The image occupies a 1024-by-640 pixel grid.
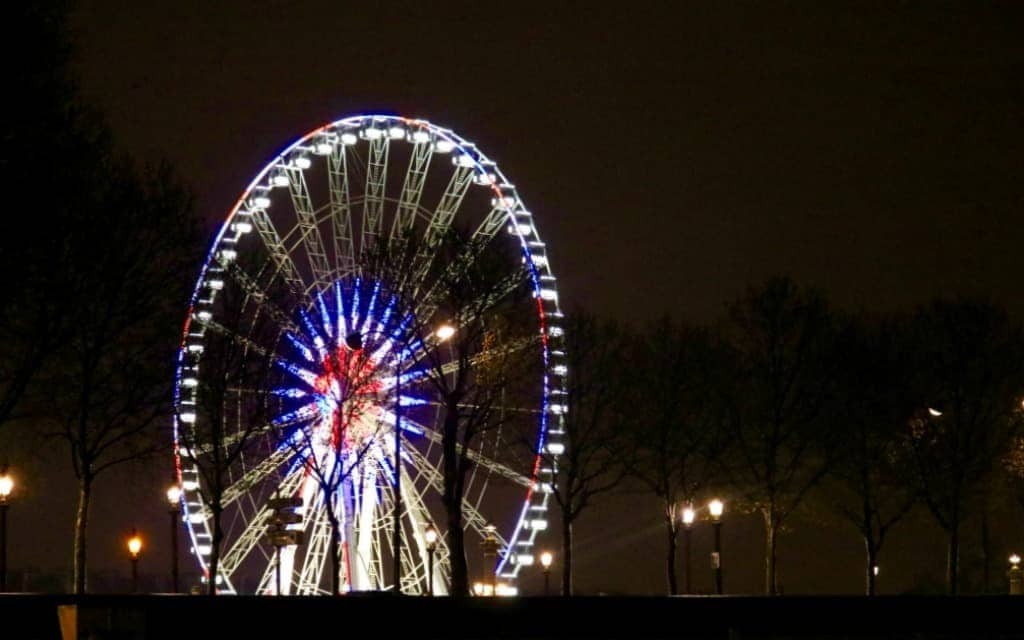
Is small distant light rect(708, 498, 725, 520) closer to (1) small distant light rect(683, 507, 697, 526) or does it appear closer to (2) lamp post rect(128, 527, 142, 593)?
(1) small distant light rect(683, 507, 697, 526)

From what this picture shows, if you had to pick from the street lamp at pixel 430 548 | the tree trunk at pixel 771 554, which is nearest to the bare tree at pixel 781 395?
the tree trunk at pixel 771 554

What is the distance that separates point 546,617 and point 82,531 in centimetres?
1875

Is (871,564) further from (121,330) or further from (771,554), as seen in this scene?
(121,330)

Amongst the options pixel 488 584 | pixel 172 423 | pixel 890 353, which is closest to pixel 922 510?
pixel 890 353

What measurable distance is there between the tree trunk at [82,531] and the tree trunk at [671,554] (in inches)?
825

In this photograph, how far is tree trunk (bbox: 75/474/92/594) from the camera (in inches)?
1911

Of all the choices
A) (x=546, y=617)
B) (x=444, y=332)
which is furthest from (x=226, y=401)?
(x=546, y=617)

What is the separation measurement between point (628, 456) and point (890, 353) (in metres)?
12.2

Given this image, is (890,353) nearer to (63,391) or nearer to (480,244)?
(480,244)

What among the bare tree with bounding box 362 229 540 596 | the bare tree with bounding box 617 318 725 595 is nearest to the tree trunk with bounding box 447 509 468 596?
the bare tree with bounding box 362 229 540 596

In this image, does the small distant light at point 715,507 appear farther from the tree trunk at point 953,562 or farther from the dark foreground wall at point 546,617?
the dark foreground wall at point 546,617

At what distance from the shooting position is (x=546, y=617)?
3603 cm

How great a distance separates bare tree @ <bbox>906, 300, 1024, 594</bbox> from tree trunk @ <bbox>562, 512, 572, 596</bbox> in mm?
14129

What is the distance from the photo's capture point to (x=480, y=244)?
55469 millimetres
